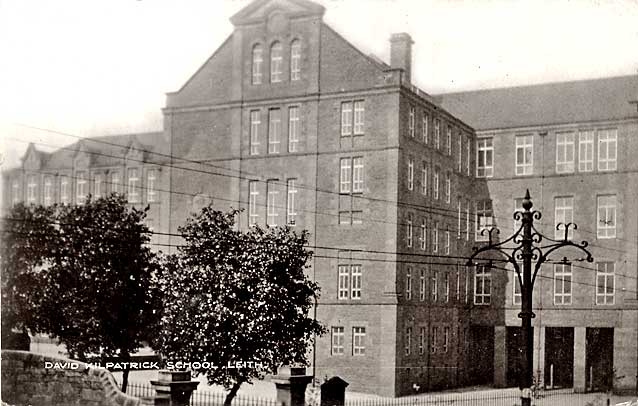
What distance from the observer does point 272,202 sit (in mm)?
12008

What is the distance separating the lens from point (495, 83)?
11.3 meters

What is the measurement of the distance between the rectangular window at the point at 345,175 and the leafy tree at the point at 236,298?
0.89 metres

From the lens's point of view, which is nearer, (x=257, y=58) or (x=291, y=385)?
(x=291, y=385)

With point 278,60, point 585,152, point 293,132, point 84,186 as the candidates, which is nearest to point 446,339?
point 585,152

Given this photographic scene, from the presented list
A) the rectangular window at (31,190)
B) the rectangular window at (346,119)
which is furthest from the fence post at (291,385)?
the rectangular window at (31,190)

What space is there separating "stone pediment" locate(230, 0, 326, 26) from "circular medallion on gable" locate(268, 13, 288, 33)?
4 cm

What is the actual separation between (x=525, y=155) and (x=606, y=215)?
150 centimetres

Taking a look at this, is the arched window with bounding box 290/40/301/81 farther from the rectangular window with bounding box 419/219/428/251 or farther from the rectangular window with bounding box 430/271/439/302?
the rectangular window with bounding box 430/271/439/302

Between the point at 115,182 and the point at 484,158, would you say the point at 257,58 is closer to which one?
the point at 115,182

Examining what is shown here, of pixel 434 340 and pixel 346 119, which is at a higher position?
pixel 346 119

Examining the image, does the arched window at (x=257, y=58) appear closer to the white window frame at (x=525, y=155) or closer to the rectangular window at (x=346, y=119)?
the rectangular window at (x=346, y=119)

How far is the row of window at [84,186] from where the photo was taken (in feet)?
35.0

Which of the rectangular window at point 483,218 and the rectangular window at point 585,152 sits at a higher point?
the rectangular window at point 585,152

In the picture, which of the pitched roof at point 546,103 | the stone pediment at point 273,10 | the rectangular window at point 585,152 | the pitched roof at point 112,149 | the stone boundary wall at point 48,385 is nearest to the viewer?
the stone boundary wall at point 48,385
